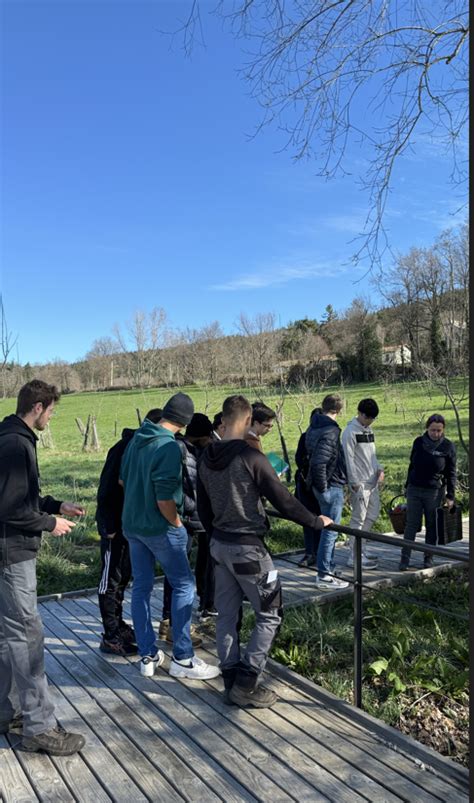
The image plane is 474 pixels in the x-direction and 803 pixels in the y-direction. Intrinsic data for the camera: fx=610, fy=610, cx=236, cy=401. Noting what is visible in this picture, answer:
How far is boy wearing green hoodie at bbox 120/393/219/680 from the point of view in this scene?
3766 millimetres

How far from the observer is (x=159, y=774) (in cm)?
296

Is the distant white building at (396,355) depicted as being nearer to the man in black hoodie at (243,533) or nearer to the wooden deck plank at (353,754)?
the man in black hoodie at (243,533)

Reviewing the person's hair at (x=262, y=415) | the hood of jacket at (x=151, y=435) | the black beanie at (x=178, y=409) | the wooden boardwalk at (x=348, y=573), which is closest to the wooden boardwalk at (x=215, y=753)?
the hood of jacket at (x=151, y=435)

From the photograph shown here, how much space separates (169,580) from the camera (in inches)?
155

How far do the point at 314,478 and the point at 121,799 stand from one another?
153 inches

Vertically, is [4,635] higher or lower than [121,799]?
higher

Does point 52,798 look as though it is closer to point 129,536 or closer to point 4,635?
point 4,635

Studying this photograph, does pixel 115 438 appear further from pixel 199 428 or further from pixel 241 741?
pixel 241 741

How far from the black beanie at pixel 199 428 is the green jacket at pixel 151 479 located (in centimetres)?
99

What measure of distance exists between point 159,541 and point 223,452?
0.80 m

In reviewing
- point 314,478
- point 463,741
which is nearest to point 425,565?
point 314,478

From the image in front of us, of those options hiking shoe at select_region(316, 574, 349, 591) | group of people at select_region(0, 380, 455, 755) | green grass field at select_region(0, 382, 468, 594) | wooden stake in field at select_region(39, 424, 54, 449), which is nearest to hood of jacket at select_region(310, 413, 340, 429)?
group of people at select_region(0, 380, 455, 755)

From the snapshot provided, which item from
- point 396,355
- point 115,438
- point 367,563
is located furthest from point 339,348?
point 367,563

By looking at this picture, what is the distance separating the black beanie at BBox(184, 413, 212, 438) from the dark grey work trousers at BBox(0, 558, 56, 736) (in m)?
2.01
